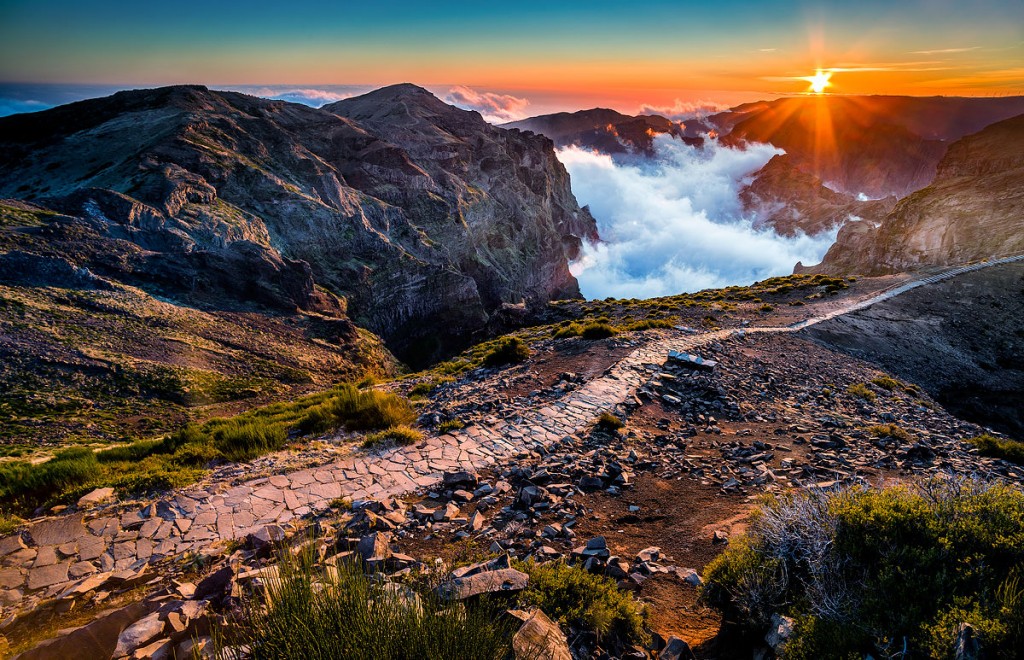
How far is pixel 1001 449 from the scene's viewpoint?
12156mm

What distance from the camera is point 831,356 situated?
23938mm

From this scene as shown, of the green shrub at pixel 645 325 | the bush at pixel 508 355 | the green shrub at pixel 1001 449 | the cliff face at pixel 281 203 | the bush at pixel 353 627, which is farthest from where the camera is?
the cliff face at pixel 281 203

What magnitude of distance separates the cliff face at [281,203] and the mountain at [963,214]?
91.2m

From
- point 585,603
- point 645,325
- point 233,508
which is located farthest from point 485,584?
point 645,325

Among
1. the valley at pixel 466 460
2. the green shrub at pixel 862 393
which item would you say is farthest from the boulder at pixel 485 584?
the green shrub at pixel 862 393

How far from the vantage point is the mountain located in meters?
78.4

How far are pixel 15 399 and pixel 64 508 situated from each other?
986 inches

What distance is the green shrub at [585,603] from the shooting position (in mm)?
5207

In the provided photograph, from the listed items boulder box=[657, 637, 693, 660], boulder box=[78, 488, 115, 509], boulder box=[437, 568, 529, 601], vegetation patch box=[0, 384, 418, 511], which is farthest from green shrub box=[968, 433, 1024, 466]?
boulder box=[78, 488, 115, 509]

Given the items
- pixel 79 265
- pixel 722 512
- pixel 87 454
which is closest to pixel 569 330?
pixel 722 512

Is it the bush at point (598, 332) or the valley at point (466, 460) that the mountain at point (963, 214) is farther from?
the bush at point (598, 332)

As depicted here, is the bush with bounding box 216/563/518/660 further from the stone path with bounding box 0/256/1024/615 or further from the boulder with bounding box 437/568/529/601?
the stone path with bounding box 0/256/1024/615

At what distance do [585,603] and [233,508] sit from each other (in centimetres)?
701

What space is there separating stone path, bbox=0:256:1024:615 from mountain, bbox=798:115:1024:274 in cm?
9627
